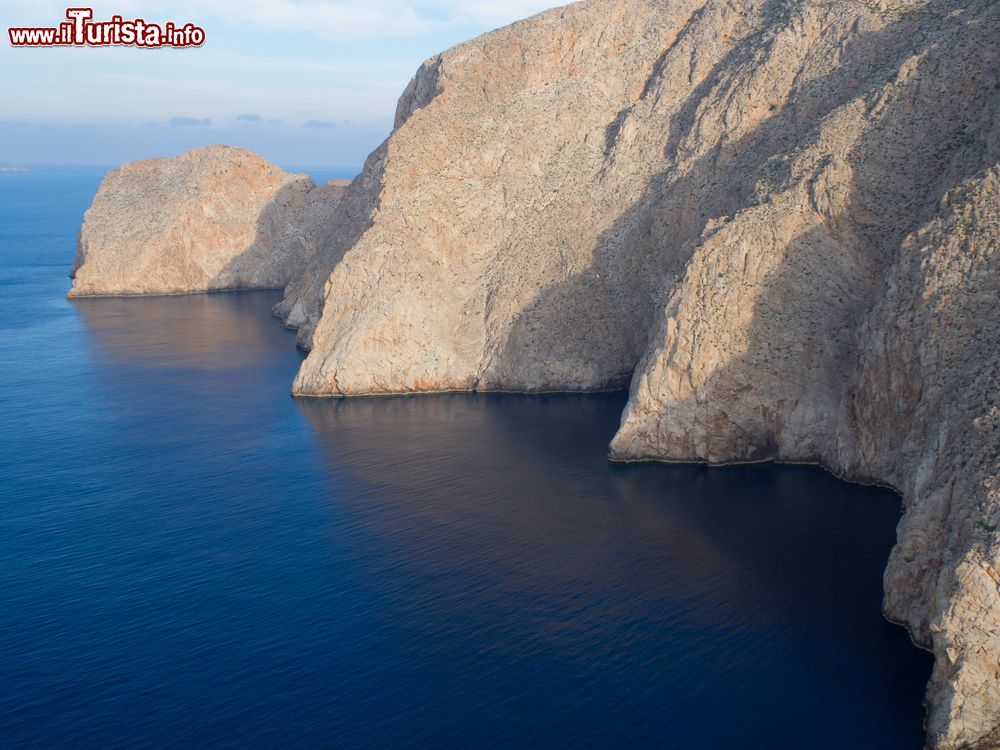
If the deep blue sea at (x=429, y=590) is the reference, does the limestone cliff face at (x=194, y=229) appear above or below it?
above

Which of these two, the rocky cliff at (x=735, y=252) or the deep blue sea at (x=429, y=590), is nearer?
the deep blue sea at (x=429, y=590)

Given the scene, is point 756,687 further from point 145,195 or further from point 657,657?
point 145,195

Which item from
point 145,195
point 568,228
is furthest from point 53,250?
point 568,228

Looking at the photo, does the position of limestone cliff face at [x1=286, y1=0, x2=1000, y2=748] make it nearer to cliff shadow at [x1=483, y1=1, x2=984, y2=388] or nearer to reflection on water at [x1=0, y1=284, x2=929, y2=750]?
cliff shadow at [x1=483, y1=1, x2=984, y2=388]

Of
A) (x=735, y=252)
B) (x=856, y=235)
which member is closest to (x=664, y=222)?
(x=735, y=252)

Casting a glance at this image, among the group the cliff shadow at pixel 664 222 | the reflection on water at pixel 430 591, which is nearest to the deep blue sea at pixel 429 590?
the reflection on water at pixel 430 591

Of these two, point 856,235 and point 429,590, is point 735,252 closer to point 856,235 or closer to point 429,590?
point 856,235

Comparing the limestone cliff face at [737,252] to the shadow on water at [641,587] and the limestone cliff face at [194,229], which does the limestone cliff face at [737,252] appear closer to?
the shadow on water at [641,587]
